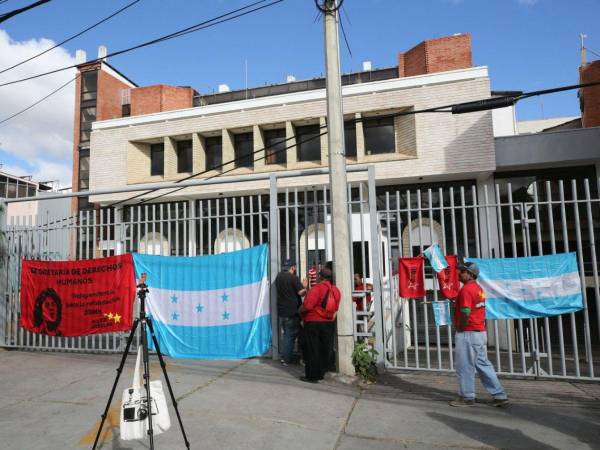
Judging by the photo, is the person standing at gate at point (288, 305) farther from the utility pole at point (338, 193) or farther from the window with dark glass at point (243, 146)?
the window with dark glass at point (243, 146)

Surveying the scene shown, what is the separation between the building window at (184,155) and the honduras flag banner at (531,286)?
1192 centimetres

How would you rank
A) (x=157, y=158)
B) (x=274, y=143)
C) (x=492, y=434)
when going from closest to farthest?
(x=492, y=434) → (x=274, y=143) → (x=157, y=158)

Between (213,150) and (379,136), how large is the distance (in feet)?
19.4

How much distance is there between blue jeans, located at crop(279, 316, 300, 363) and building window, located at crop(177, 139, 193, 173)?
33.3 feet

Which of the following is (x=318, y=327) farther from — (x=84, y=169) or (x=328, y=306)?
(x=84, y=169)

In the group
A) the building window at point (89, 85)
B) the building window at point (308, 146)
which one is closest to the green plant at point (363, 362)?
the building window at point (308, 146)

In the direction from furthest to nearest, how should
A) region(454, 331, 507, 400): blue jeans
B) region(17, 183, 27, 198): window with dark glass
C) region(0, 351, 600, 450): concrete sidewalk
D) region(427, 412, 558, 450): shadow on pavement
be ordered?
region(17, 183, 27, 198): window with dark glass
region(454, 331, 507, 400): blue jeans
region(0, 351, 600, 450): concrete sidewalk
region(427, 412, 558, 450): shadow on pavement

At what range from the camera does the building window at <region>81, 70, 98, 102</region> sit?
74.8ft

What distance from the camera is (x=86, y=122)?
22500mm

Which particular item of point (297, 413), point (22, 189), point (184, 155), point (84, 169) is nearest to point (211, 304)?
point (297, 413)

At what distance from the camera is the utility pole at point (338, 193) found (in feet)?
21.0

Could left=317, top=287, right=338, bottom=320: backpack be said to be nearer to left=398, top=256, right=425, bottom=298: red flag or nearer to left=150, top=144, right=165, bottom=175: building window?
left=398, top=256, right=425, bottom=298: red flag

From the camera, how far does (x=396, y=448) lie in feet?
13.4

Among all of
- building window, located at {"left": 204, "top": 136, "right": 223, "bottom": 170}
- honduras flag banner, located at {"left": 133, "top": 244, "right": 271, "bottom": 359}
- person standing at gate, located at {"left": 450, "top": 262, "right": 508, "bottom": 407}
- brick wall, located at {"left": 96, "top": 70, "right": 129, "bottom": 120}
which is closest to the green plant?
person standing at gate, located at {"left": 450, "top": 262, "right": 508, "bottom": 407}
